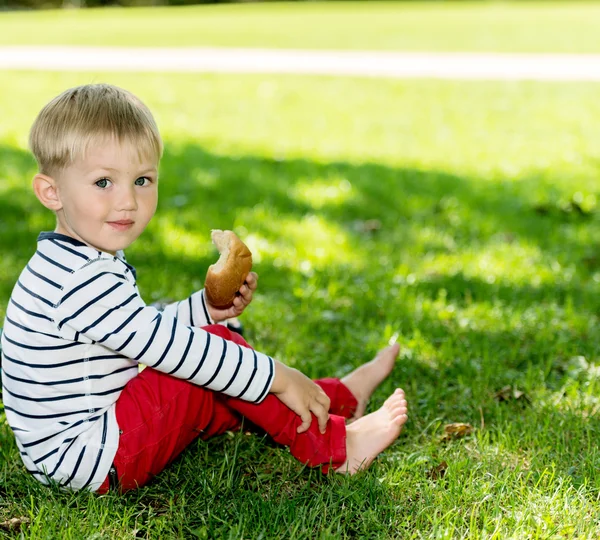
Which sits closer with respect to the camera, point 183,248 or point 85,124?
point 85,124

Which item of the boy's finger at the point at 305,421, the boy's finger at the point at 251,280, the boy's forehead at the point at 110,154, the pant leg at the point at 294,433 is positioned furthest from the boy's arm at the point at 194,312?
the boy's forehead at the point at 110,154

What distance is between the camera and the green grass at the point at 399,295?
2.12 metres

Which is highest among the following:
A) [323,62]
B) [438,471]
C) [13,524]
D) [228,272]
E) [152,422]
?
[323,62]

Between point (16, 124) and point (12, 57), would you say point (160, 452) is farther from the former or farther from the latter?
point (12, 57)

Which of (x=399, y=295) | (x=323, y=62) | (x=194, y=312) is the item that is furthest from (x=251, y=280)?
(x=323, y=62)

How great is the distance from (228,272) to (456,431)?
860mm

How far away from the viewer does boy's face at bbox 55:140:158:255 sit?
2.15 meters

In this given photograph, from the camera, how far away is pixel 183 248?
167 inches

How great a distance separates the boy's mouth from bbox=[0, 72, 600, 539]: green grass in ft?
2.30

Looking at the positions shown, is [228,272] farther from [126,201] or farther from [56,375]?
[56,375]

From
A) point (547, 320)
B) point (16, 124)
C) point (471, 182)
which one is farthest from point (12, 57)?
point (547, 320)

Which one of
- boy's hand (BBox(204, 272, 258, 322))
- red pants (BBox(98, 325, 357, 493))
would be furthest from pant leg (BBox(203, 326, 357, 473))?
boy's hand (BBox(204, 272, 258, 322))

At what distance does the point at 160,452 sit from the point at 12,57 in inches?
537

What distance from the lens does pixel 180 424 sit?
2258 millimetres
